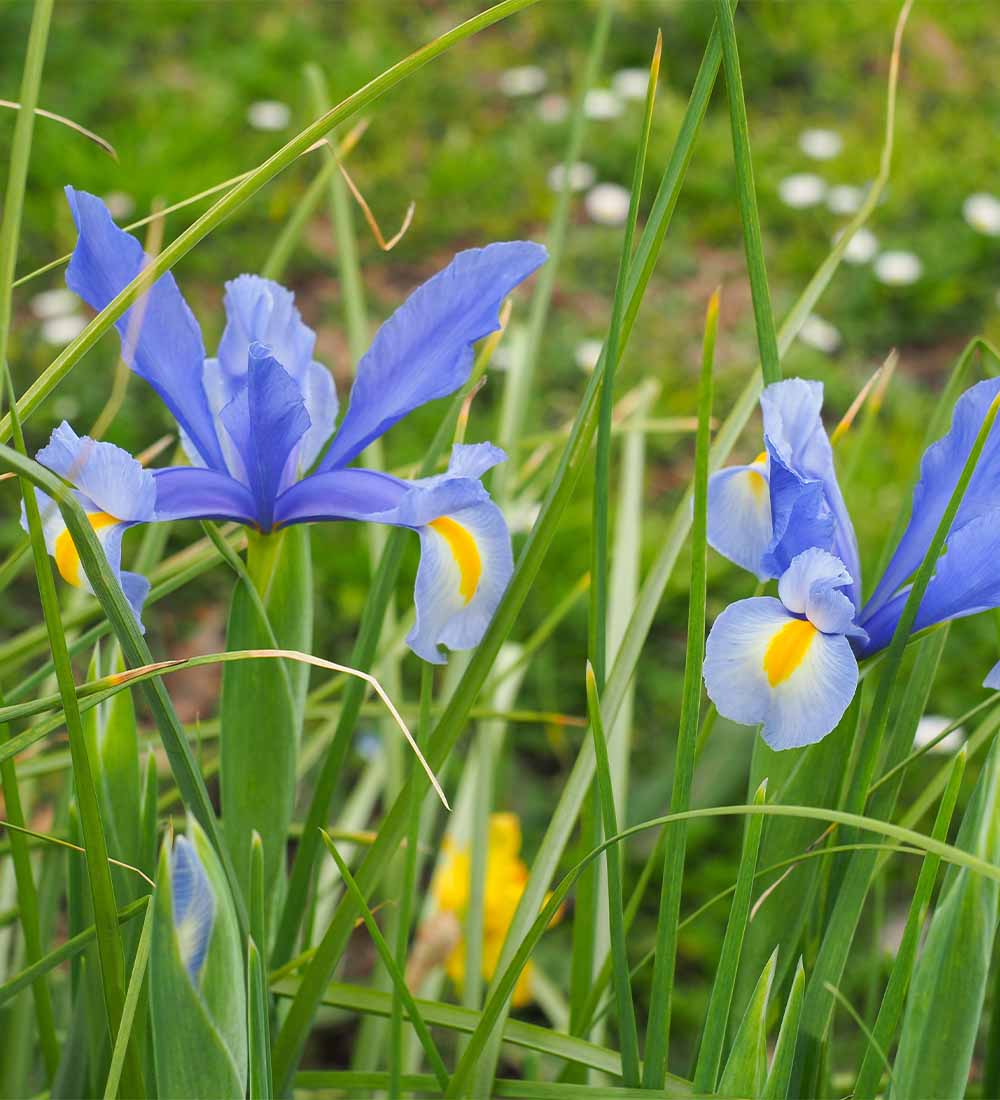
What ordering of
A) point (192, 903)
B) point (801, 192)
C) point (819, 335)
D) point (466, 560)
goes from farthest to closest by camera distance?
point (801, 192) → point (819, 335) → point (466, 560) → point (192, 903)

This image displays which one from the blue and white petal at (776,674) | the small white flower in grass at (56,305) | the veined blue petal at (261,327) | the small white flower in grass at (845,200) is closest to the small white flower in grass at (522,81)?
the small white flower in grass at (845,200)

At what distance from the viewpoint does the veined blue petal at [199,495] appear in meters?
0.61

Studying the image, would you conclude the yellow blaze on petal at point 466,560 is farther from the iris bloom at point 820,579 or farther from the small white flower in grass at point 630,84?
the small white flower in grass at point 630,84

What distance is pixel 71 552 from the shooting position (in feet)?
2.02

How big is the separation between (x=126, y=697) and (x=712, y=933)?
0.84 metres

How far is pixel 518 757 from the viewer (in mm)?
1535

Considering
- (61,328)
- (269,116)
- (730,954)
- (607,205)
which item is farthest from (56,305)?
(730,954)

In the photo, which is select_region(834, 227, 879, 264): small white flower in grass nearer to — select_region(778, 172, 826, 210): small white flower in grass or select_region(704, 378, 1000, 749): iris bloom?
select_region(778, 172, 826, 210): small white flower in grass

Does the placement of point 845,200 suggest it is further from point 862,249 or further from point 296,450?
point 296,450

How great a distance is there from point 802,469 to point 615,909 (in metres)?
0.21

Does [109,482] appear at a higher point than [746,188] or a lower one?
lower

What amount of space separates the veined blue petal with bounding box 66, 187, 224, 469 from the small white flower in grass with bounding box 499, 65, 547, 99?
6.52 ft

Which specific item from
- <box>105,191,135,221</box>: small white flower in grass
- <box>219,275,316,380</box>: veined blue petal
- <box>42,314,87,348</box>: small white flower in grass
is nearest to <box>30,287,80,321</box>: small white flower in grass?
<box>42,314,87,348</box>: small white flower in grass

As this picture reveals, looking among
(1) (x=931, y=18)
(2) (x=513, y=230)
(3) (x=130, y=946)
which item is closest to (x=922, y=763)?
(3) (x=130, y=946)
